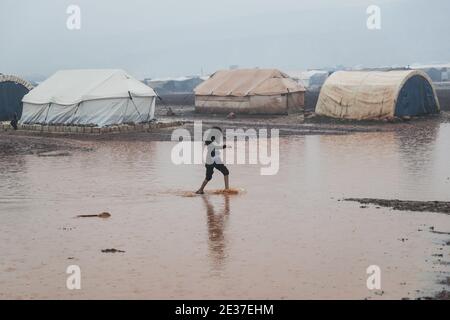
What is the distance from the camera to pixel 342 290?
7648 mm

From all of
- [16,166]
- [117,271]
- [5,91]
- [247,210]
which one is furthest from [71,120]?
[117,271]

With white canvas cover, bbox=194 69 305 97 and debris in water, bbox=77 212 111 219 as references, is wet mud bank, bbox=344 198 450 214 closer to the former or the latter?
debris in water, bbox=77 212 111 219

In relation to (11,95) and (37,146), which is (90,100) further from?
(11,95)

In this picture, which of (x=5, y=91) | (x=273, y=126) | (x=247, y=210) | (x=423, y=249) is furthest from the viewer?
(x=5, y=91)

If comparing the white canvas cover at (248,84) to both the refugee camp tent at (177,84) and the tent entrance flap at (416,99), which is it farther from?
the refugee camp tent at (177,84)

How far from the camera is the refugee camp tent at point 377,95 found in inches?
1235

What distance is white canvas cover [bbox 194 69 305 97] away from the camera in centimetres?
3844

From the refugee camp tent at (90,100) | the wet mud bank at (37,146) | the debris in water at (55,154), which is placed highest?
the refugee camp tent at (90,100)

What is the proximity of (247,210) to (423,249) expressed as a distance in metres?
3.84

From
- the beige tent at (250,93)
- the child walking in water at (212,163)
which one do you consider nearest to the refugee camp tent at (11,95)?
the beige tent at (250,93)

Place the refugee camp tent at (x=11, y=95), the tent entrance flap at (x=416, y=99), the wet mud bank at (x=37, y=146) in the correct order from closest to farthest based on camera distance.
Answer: the wet mud bank at (x=37, y=146) < the tent entrance flap at (x=416, y=99) < the refugee camp tent at (x=11, y=95)

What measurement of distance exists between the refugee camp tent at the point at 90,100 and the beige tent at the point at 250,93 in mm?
8114

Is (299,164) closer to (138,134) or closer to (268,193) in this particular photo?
(268,193)

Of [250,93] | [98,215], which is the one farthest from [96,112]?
[98,215]
